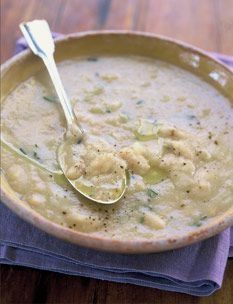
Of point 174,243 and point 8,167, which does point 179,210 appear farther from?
point 8,167

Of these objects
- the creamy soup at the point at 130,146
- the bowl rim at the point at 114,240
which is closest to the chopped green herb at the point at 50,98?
the creamy soup at the point at 130,146

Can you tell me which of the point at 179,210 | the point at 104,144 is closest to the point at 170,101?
the point at 104,144

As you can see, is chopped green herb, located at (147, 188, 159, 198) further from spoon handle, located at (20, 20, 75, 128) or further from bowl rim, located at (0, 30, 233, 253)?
spoon handle, located at (20, 20, 75, 128)

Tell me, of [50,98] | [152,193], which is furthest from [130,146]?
[50,98]

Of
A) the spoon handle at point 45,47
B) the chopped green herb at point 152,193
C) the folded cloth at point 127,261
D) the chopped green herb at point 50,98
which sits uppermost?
the spoon handle at point 45,47

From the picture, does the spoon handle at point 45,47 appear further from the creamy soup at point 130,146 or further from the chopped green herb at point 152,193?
the chopped green herb at point 152,193

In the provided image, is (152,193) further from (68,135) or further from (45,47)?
(45,47)

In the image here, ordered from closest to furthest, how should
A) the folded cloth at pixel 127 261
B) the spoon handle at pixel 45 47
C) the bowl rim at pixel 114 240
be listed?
the bowl rim at pixel 114 240 → the folded cloth at pixel 127 261 → the spoon handle at pixel 45 47
